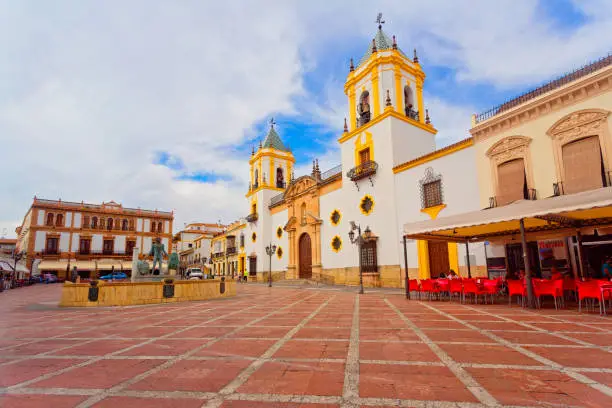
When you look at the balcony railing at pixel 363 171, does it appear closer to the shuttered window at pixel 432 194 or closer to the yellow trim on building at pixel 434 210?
the shuttered window at pixel 432 194

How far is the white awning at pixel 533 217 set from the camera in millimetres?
7781

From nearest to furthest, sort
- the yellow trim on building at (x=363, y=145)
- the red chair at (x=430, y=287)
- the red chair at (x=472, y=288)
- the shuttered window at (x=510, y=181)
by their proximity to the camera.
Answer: the red chair at (x=472, y=288) → the red chair at (x=430, y=287) → the shuttered window at (x=510, y=181) → the yellow trim on building at (x=363, y=145)

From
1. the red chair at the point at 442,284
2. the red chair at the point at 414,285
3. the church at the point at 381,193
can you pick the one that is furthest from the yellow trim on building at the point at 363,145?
the red chair at the point at 442,284

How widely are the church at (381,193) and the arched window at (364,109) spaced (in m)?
0.06

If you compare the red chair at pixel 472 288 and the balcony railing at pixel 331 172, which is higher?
the balcony railing at pixel 331 172

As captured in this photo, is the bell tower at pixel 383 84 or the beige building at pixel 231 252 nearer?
the bell tower at pixel 383 84

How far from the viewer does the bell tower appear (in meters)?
20.0

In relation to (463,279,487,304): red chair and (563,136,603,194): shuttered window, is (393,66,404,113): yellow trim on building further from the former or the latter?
(463,279,487,304): red chair

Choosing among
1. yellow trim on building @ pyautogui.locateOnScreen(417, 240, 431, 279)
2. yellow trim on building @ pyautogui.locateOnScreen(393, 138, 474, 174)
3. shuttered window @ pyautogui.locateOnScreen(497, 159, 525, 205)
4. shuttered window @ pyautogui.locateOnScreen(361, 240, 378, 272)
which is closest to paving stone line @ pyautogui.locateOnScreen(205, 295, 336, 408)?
shuttered window @ pyautogui.locateOnScreen(497, 159, 525, 205)

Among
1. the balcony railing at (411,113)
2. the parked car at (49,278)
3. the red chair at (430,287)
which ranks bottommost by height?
the parked car at (49,278)

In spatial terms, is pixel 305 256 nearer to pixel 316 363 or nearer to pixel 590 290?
pixel 590 290

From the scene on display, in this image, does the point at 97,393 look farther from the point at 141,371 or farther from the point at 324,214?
the point at 324,214

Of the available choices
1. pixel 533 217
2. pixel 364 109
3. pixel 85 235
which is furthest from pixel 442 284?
pixel 85 235

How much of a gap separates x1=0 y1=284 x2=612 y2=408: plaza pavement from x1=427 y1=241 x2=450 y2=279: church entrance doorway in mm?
8840
